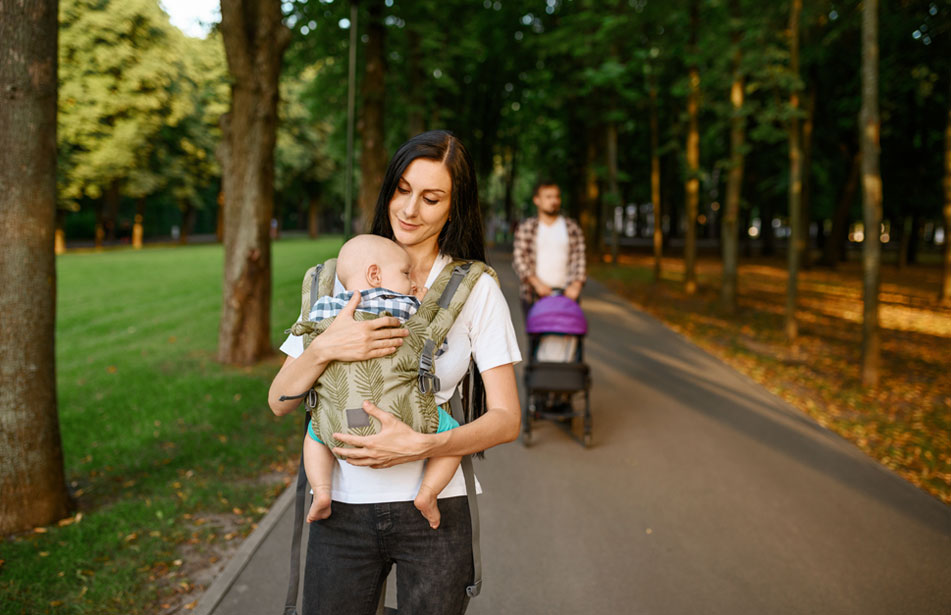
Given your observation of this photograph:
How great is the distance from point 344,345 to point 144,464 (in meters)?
4.92

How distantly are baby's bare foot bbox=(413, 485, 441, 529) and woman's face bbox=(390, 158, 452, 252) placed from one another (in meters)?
0.72

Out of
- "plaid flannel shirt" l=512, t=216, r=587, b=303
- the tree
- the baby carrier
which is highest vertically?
the tree

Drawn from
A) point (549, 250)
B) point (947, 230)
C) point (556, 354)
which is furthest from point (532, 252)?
point (947, 230)

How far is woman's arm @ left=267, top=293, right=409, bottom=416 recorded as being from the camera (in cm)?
172

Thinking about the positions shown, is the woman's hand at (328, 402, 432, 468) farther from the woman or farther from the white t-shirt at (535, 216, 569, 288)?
the white t-shirt at (535, 216, 569, 288)

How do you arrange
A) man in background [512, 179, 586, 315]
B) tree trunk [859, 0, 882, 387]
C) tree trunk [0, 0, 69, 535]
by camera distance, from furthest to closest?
tree trunk [859, 0, 882, 387] < man in background [512, 179, 586, 315] < tree trunk [0, 0, 69, 535]

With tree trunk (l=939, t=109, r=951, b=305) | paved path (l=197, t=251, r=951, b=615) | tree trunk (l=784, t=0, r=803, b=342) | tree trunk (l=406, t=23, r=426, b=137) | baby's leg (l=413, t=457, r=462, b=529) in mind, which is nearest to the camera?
baby's leg (l=413, t=457, r=462, b=529)

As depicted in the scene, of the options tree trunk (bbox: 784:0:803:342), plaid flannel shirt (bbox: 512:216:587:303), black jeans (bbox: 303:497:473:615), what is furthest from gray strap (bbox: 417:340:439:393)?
tree trunk (bbox: 784:0:803:342)

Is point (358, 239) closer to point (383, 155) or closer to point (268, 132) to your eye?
point (268, 132)

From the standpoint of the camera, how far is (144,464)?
227 inches

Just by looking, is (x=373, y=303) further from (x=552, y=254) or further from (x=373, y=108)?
(x=373, y=108)

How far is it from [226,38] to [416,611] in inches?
356

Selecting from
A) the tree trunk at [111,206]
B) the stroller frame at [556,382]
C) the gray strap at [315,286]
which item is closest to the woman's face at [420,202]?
the gray strap at [315,286]

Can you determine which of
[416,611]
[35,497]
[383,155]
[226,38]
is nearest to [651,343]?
[383,155]
